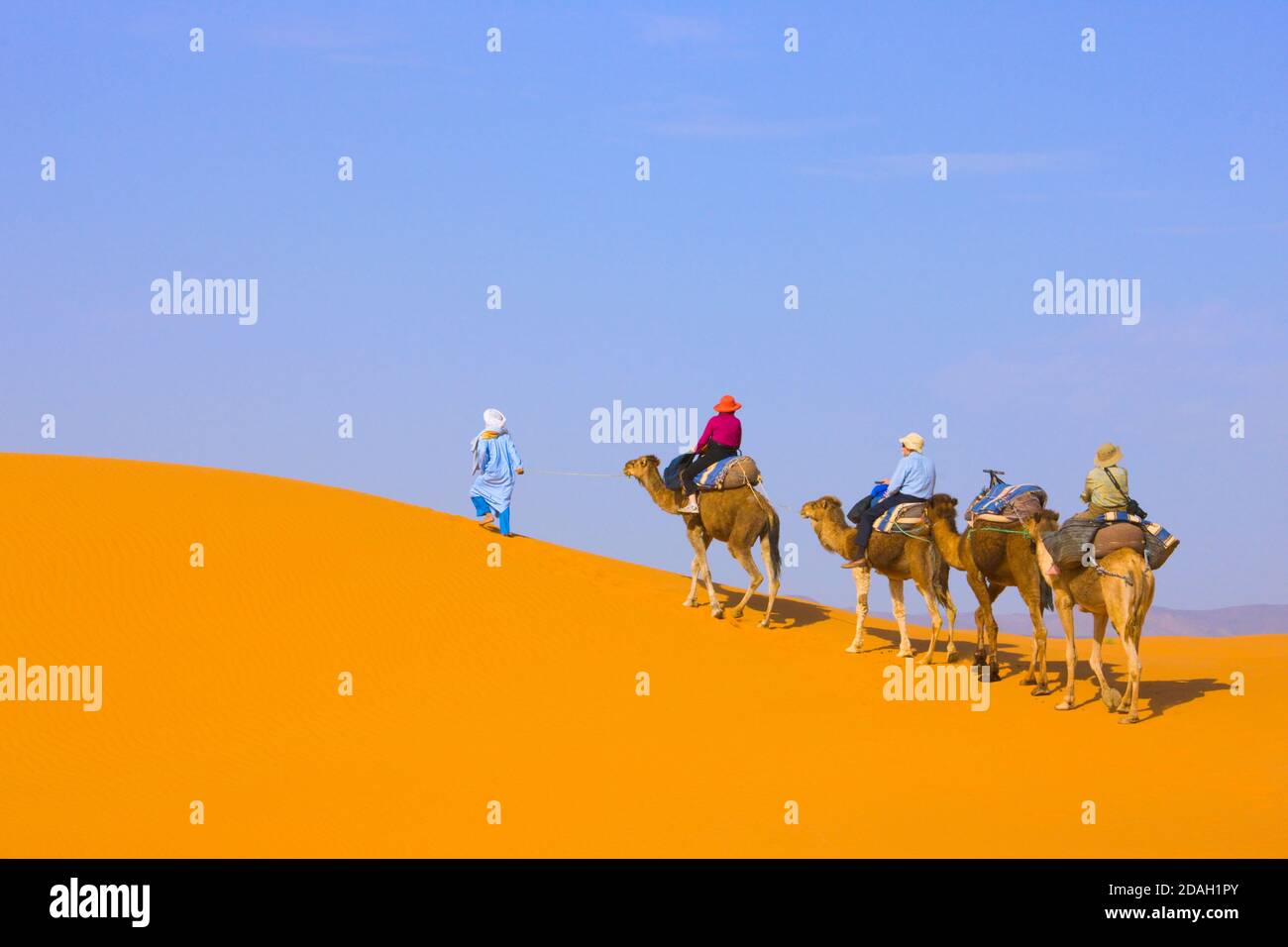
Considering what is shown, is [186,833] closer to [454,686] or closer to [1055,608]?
[454,686]

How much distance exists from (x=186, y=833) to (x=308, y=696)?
155 inches

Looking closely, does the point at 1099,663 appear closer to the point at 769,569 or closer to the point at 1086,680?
the point at 1086,680

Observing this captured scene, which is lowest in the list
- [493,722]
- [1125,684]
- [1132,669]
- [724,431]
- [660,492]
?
[493,722]

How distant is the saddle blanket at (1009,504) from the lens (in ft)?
62.1

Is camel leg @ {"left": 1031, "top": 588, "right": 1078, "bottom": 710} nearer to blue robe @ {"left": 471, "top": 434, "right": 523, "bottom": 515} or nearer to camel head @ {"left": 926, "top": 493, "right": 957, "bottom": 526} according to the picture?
camel head @ {"left": 926, "top": 493, "right": 957, "bottom": 526}

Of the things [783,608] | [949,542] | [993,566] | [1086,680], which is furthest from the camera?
[783,608]

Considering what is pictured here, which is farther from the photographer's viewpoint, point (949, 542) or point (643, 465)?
point (643, 465)

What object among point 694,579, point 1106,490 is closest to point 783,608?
point 694,579

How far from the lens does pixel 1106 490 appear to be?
1752 cm

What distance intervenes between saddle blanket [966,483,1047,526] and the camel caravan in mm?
17

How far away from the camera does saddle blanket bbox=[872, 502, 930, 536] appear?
802 inches

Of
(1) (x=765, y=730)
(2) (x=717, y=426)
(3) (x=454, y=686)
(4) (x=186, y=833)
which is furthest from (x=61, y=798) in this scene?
(2) (x=717, y=426)

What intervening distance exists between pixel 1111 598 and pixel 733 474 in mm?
6392

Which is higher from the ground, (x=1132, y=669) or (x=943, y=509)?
(x=943, y=509)
